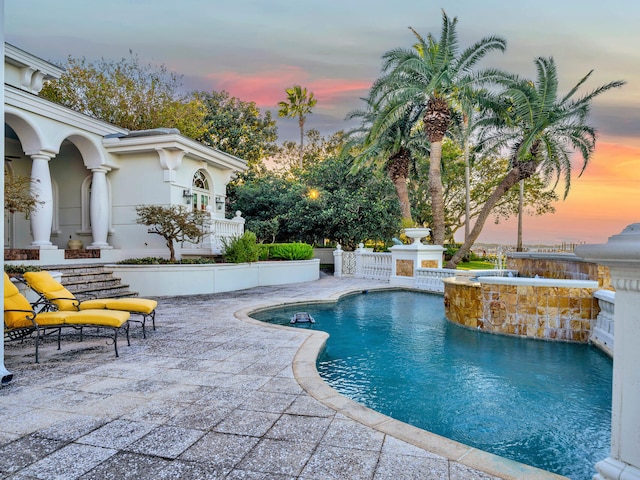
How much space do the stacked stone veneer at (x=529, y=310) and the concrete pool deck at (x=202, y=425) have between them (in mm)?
4651

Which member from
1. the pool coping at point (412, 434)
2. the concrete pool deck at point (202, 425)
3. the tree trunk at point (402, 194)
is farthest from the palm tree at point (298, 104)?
the pool coping at point (412, 434)

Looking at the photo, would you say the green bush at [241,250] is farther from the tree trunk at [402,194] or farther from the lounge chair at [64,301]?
the tree trunk at [402,194]

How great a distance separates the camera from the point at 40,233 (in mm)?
12453

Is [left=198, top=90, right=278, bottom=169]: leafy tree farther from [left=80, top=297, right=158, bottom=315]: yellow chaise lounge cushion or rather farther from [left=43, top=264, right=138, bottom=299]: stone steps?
[left=80, top=297, right=158, bottom=315]: yellow chaise lounge cushion

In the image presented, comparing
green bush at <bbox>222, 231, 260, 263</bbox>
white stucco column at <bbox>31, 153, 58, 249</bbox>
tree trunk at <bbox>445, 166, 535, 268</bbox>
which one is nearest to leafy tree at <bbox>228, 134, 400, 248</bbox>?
tree trunk at <bbox>445, 166, 535, 268</bbox>

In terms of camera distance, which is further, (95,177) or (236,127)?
(236,127)

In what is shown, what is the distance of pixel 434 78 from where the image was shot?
54.4 ft

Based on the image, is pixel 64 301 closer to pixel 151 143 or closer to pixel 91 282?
pixel 91 282

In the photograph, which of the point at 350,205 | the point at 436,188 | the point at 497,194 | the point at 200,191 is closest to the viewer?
the point at 200,191

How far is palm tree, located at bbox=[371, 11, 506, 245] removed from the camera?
1694 cm

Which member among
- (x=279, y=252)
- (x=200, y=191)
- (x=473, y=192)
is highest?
(x=473, y=192)

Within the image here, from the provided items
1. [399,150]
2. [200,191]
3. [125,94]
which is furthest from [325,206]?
[125,94]

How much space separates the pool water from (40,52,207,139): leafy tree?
2320 centimetres

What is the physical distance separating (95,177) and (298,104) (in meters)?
26.4
